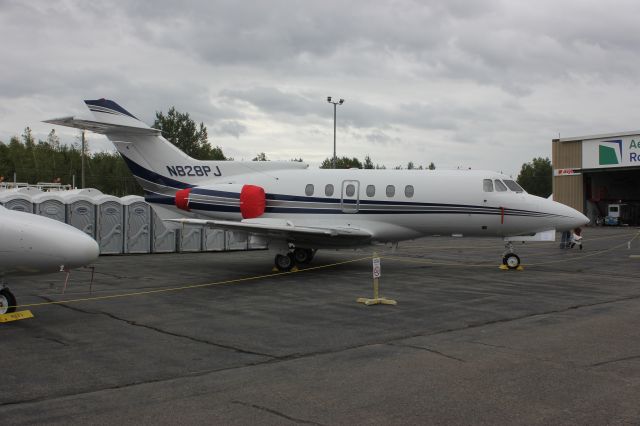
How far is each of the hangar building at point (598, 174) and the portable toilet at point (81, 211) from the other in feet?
151

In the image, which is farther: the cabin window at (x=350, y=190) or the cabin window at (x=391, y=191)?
the cabin window at (x=350, y=190)

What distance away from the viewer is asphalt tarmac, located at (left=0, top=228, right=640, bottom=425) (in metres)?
5.35

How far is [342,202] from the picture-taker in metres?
17.9

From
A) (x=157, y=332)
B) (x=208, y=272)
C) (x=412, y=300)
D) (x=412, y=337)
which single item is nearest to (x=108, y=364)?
(x=157, y=332)

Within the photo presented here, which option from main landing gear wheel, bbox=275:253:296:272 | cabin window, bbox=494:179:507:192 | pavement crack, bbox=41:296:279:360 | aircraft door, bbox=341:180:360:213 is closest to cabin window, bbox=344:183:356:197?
aircraft door, bbox=341:180:360:213

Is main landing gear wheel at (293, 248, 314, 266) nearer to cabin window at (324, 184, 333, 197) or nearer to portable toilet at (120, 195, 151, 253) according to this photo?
cabin window at (324, 184, 333, 197)

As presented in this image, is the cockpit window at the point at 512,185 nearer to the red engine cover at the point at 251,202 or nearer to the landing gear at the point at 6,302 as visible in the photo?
the red engine cover at the point at 251,202

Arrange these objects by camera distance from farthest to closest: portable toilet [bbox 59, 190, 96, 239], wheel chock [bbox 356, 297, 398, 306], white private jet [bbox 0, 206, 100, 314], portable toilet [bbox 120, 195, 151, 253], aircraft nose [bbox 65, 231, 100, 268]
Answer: portable toilet [bbox 120, 195, 151, 253]
portable toilet [bbox 59, 190, 96, 239]
wheel chock [bbox 356, 297, 398, 306]
aircraft nose [bbox 65, 231, 100, 268]
white private jet [bbox 0, 206, 100, 314]

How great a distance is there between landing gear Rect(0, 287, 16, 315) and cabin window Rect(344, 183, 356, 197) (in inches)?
409

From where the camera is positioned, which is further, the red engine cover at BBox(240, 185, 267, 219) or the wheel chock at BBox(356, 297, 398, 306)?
the red engine cover at BBox(240, 185, 267, 219)

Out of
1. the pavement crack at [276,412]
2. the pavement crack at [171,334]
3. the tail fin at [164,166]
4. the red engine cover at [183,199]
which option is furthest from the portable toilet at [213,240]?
→ the pavement crack at [276,412]

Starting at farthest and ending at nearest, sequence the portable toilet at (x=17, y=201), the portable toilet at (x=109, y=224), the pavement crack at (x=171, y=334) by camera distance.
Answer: the portable toilet at (x=109, y=224) < the portable toilet at (x=17, y=201) < the pavement crack at (x=171, y=334)

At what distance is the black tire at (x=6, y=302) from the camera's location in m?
9.66

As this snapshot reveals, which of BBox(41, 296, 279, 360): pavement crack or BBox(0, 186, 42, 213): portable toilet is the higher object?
BBox(0, 186, 42, 213): portable toilet
